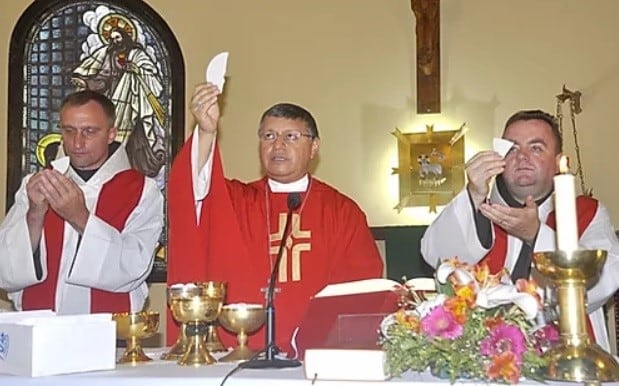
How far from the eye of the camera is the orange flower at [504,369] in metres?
2.03

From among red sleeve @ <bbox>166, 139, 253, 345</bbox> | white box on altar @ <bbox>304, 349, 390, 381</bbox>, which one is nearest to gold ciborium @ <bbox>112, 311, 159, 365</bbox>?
red sleeve @ <bbox>166, 139, 253, 345</bbox>

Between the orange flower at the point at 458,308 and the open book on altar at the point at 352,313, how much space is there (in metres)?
0.28

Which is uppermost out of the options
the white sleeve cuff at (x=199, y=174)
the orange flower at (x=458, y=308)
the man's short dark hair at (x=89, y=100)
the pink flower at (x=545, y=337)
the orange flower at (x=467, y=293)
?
the man's short dark hair at (x=89, y=100)

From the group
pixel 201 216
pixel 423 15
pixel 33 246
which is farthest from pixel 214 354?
pixel 423 15

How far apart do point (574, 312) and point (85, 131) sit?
2.28 metres

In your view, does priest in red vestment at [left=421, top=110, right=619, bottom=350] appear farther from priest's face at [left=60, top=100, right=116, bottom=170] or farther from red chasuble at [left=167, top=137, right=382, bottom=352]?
priest's face at [left=60, top=100, right=116, bottom=170]

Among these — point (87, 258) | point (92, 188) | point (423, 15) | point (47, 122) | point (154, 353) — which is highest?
point (423, 15)

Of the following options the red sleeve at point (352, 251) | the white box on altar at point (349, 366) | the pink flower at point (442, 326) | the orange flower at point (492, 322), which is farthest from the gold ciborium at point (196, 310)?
the red sleeve at point (352, 251)

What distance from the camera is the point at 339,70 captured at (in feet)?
19.9

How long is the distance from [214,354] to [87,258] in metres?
0.73

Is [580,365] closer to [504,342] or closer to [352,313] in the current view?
[504,342]

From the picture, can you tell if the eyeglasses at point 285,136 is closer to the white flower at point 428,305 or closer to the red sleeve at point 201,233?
the red sleeve at point 201,233

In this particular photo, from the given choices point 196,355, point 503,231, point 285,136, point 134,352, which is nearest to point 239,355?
point 196,355

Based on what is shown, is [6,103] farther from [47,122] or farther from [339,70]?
[339,70]
